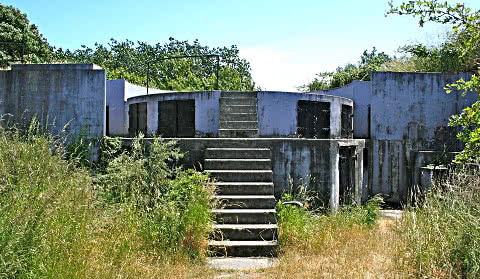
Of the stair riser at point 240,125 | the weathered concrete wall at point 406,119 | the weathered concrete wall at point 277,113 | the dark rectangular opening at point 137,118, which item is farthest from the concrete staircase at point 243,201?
the weathered concrete wall at point 406,119

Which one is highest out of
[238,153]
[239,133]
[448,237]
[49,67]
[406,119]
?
[49,67]

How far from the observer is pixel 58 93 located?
9773 mm

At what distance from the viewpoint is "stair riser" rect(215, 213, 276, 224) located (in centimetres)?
718

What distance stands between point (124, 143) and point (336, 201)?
459 cm

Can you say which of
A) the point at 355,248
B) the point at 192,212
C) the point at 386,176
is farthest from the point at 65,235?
the point at 386,176

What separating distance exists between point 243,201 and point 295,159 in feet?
→ 5.78

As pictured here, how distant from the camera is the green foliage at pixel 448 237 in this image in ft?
15.7

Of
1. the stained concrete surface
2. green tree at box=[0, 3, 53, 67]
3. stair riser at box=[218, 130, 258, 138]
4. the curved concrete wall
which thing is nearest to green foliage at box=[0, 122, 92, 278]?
the stained concrete surface

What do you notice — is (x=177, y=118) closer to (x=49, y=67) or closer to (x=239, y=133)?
(x=239, y=133)

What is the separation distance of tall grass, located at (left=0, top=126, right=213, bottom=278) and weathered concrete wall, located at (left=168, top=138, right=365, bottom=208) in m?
0.83

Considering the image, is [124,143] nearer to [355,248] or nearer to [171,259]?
[171,259]

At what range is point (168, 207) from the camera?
21.2 ft

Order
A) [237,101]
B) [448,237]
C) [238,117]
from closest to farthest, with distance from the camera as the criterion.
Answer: [448,237] < [238,117] < [237,101]

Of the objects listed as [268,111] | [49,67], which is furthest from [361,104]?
[49,67]
